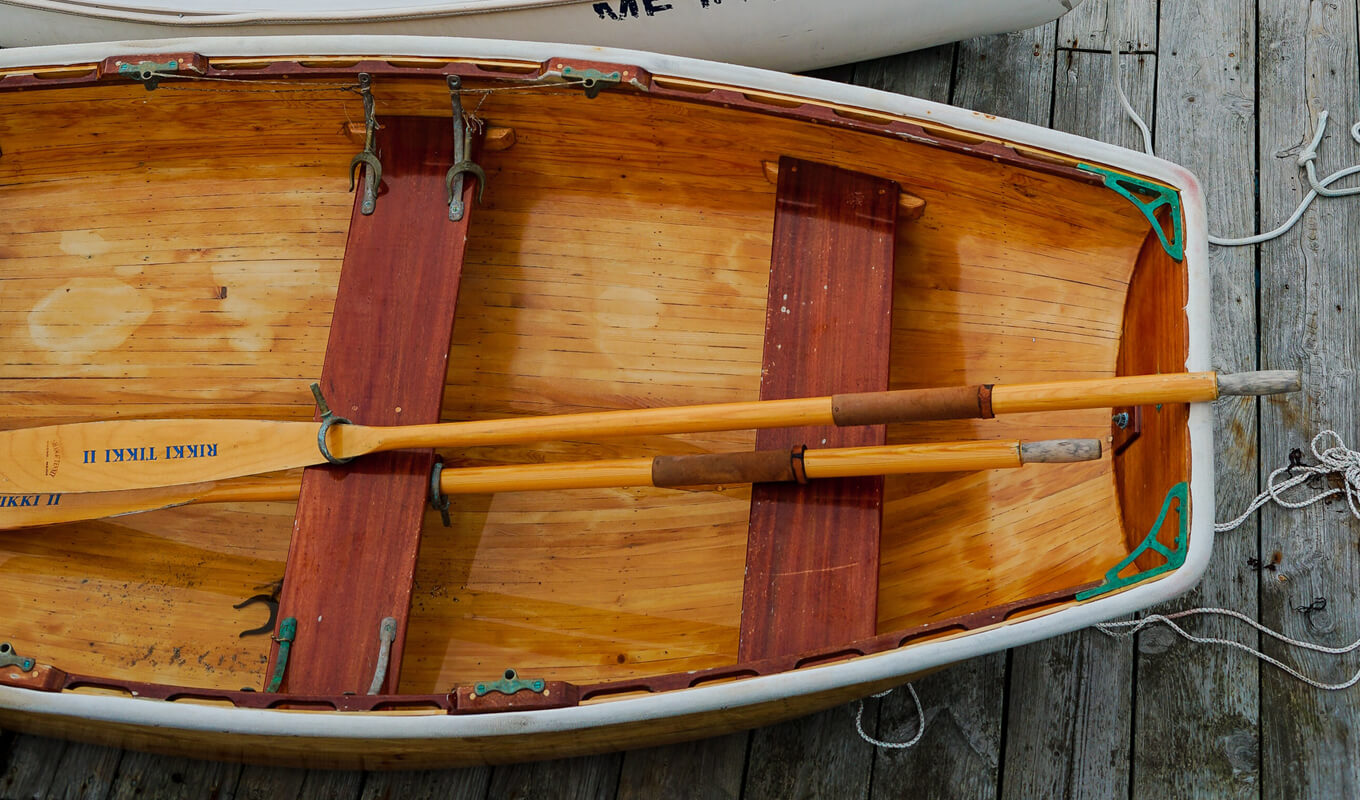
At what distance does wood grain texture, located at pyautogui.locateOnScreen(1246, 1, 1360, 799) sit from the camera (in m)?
2.61

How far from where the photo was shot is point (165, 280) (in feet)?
8.86

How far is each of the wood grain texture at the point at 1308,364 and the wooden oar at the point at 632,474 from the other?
1132 mm

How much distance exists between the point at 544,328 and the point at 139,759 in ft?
4.57

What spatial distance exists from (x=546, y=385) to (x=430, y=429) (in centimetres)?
41

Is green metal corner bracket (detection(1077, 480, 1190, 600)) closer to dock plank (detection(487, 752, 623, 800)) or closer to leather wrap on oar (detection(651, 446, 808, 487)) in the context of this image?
leather wrap on oar (detection(651, 446, 808, 487))

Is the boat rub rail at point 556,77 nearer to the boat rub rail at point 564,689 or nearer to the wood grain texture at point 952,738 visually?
the boat rub rail at point 564,689

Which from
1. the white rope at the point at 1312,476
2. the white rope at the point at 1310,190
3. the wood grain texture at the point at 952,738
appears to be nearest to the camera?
the wood grain texture at the point at 952,738

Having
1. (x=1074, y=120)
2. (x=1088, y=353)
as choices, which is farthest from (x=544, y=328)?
(x=1074, y=120)

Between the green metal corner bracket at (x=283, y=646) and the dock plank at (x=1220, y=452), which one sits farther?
the dock plank at (x=1220, y=452)

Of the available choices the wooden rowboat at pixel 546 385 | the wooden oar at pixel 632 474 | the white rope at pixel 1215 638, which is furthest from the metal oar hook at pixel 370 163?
the white rope at pixel 1215 638

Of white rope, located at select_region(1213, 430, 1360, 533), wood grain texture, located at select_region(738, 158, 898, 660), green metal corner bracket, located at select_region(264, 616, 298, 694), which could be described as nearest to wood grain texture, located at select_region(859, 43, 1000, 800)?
wood grain texture, located at select_region(738, 158, 898, 660)

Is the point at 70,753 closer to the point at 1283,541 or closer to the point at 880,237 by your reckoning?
the point at 880,237

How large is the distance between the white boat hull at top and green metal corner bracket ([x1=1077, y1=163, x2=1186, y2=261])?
96 centimetres

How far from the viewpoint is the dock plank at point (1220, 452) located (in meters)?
2.61
